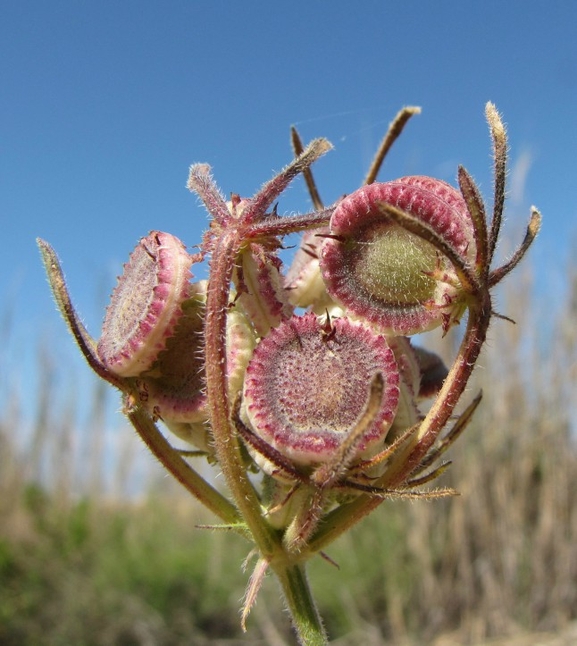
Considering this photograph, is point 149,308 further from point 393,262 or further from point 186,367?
point 393,262

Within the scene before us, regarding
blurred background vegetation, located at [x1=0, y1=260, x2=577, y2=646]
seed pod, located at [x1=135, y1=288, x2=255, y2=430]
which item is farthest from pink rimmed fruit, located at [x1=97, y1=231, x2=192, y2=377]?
blurred background vegetation, located at [x1=0, y1=260, x2=577, y2=646]

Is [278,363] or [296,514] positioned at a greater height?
[278,363]

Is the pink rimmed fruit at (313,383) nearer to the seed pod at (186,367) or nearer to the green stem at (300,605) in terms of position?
the seed pod at (186,367)

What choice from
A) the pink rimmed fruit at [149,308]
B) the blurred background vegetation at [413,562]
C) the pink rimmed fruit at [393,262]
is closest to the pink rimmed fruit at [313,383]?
the pink rimmed fruit at [393,262]

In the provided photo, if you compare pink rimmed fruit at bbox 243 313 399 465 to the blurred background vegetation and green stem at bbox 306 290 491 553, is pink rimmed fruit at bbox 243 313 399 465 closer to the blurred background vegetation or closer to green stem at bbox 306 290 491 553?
green stem at bbox 306 290 491 553

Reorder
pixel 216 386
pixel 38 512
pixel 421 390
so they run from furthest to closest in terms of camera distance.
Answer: pixel 38 512 < pixel 421 390 < pixel 216 386

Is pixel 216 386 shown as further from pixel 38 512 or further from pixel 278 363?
pixel 38 512

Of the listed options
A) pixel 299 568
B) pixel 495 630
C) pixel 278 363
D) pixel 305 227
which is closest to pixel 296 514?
pixel 299 568
